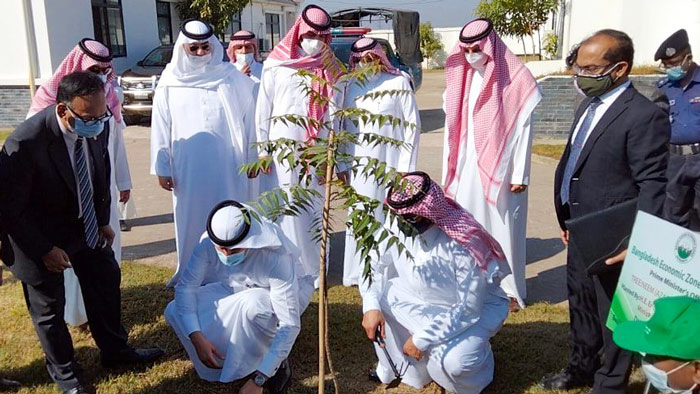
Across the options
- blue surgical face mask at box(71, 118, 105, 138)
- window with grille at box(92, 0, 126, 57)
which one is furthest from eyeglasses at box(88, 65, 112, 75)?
window with grille at box(92, 0, 126, 57)

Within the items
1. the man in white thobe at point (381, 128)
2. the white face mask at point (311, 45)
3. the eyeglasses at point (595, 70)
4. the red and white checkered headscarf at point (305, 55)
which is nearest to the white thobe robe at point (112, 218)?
the red and white checkered headscarf at point (305, 55)

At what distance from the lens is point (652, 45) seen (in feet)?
34.6

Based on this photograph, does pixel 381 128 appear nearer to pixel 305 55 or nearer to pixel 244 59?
pixel 305 55

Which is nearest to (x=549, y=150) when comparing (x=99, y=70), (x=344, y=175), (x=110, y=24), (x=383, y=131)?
(x=383, y=131)

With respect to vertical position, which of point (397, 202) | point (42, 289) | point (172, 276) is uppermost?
point (397, 202)

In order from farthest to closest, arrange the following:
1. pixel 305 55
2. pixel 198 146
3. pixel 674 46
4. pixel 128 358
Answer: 1. pixel 674 46
2. pixel 305 55
3. pixel 198 146
4. pixel 128 358

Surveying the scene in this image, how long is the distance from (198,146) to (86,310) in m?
1.43

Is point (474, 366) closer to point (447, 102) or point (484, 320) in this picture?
point (484, 320)

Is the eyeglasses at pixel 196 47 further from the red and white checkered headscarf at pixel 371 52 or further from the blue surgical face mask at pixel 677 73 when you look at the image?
the blue surgical face mask at pixel 677 73

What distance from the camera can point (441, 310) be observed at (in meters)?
3.10

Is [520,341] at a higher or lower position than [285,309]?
lower

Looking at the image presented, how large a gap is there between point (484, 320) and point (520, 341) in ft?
2.56

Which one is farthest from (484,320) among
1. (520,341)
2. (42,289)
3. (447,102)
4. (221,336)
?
(42,289)

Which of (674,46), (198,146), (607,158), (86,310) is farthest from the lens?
(674,46)
